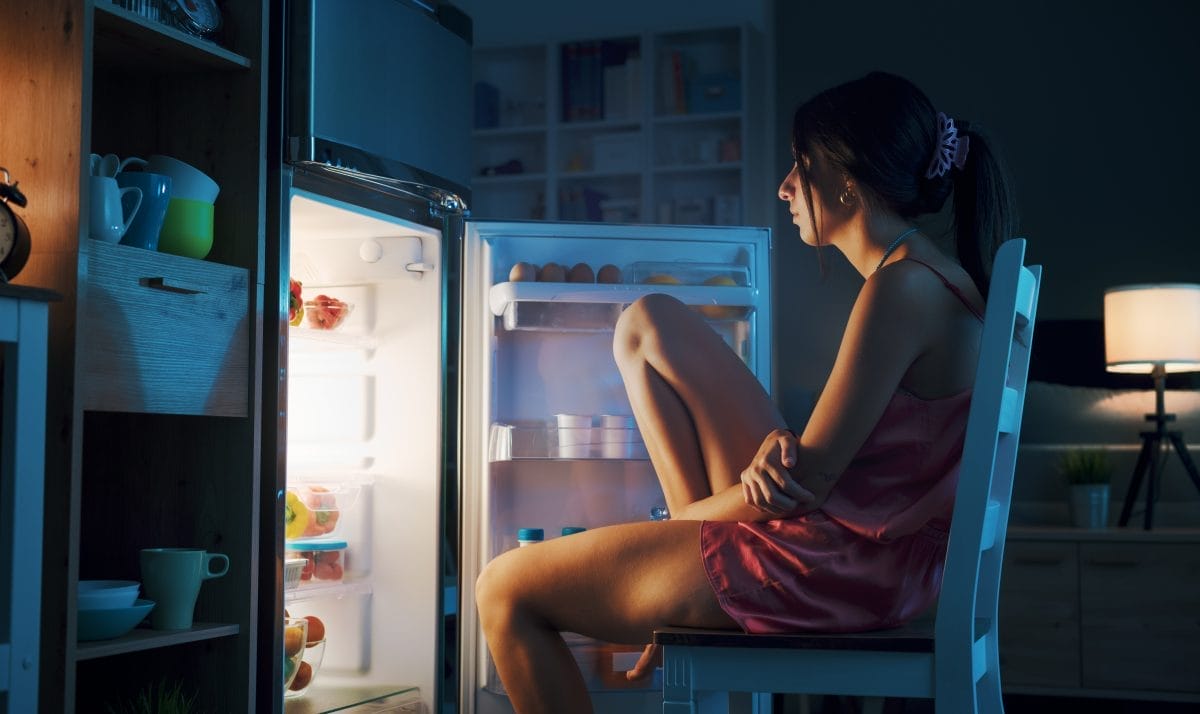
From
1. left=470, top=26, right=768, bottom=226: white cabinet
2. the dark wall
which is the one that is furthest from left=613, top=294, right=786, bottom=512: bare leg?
left=470, top=26, right=768, bottom=226: white cabinet

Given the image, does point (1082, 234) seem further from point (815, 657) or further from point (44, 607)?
point (44, 607)

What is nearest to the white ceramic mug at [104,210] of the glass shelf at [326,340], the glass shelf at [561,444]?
the glass shelf at [326,340]

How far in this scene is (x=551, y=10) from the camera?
5.06m

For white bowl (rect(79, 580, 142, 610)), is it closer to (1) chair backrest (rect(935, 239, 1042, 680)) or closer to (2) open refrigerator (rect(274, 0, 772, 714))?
(2) open refrigerator (rect(274, 0, 772, 714))

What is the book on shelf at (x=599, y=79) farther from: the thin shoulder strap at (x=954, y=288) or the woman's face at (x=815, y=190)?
the thin shoulder strap at (x=954, y=288)

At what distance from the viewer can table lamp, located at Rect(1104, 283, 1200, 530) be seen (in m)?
3.45

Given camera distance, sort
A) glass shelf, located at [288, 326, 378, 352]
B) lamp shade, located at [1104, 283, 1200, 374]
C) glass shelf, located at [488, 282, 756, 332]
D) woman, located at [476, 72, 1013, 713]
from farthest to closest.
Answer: lamp shade, located at [1104, 283, 1200, 374] < glass shelf, located at [488, 282, 756, 332] < glass shelf, located at [288, 326, 378, 352] < woman, located at [476, 72, 1013, 713]

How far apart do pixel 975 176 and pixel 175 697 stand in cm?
134

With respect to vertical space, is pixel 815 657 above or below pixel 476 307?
below

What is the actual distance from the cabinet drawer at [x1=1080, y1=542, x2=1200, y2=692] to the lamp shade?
557 millimetres

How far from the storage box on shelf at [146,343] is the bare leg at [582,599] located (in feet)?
1.88

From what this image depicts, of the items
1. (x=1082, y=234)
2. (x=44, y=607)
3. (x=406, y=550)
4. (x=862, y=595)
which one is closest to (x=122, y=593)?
(x=44, y=607)

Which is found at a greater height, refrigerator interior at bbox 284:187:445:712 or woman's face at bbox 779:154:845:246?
woman's face at bbox 779:154:845:246

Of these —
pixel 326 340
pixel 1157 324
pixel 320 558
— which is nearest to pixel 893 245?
pixel 326 340
